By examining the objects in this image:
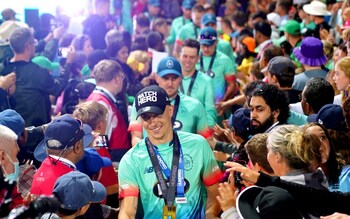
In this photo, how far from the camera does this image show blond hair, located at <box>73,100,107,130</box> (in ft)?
21.1

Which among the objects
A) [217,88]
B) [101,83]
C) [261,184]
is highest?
[261,184]

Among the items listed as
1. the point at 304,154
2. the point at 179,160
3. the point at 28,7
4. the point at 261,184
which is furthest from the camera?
the point at 28,7

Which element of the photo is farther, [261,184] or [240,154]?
[240,154]

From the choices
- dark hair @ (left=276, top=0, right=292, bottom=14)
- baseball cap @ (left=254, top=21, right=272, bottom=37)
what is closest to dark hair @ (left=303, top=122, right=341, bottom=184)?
baseball cap @ (left=254, top=21, right=272, bottom=37)

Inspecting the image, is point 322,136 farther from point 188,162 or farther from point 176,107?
point 176,107

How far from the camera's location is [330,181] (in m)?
5.44

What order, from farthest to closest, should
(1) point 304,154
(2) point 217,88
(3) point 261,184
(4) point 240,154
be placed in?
1. (2) point 217,88
2. (4) point 240,154
3. (1) point 304,154
4. (3) point 261,184

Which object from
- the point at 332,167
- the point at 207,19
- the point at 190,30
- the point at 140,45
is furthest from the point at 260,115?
the point at 190,30

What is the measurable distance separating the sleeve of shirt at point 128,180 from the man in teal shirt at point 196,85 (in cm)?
291

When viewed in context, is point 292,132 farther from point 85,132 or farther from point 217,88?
point 217,88

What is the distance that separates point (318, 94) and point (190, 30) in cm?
659

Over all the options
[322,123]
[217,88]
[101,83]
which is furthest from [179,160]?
[217,88]

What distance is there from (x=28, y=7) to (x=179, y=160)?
7.83 metres

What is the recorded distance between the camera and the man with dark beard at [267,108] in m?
6.16
